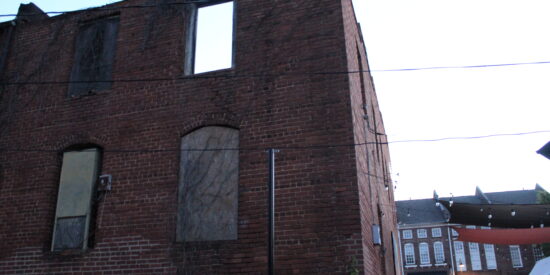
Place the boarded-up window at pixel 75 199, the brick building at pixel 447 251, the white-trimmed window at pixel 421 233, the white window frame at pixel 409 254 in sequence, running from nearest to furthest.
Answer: the boarded-up window at pixel 75 199
the brick building at pixel 447 251
the white window frame at pixel 409 254
the white-trimmed window at pixel 421 233

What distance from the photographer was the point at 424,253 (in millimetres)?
54750

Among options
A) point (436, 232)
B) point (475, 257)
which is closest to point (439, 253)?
point (436, 232)

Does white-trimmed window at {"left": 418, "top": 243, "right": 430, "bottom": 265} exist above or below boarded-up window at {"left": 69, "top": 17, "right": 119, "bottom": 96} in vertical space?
below

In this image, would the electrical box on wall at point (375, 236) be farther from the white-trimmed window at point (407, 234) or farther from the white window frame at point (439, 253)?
the white-trimmed window at point (407, 234)

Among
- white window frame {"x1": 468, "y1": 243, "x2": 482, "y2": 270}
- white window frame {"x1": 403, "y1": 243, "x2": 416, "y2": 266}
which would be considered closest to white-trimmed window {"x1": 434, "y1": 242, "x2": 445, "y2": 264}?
white window frame {"x1": 403, "y1": 243, "x2": 416, "y2": 266}

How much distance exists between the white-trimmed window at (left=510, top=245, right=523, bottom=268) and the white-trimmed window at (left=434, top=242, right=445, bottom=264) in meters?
7.33

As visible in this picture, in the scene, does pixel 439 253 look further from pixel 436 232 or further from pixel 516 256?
pixel 516 256

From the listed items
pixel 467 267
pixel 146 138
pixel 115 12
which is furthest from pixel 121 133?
pixel 467 267

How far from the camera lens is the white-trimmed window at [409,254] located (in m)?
55.3

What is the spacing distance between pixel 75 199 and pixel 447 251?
174 feet

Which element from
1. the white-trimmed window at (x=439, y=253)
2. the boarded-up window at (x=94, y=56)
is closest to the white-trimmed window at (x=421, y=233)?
the white-trimmed window at (x=439, y=253)

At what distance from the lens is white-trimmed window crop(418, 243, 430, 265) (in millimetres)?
54438

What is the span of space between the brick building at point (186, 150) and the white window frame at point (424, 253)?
161 feet

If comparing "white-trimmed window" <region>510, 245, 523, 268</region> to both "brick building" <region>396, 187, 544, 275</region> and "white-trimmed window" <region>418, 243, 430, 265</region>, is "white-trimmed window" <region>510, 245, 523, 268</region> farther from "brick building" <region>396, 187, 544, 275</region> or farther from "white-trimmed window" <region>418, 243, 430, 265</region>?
"white-trimmed window" <region>418, 243, 430, 265</region>
